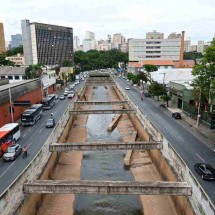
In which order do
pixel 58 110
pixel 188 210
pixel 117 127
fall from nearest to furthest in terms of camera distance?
pixel 188 210
pixel 117 127
pixel 58 110

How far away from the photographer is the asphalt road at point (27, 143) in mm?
35812

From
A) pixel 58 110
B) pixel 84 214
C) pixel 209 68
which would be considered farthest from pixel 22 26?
pixel 84 214

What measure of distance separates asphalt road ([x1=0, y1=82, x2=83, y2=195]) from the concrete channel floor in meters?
4.57

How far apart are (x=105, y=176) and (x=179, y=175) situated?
43.8ft

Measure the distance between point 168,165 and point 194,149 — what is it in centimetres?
935

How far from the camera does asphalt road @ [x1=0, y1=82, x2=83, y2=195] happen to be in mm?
35812

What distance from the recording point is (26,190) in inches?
1168

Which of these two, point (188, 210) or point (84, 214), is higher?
point (188, 210)

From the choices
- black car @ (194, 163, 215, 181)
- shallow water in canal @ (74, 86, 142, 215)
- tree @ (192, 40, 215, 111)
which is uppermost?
tree @ (192, 40, 215, 111)

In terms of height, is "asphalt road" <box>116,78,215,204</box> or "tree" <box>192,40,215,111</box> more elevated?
Result: "tree" <box>192,40,215,111</box>

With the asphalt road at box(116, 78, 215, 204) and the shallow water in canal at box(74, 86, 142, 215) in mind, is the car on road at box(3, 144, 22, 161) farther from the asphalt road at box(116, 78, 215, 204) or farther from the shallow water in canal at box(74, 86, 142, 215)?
the asphalt road at box(116, 78, 215, 204)

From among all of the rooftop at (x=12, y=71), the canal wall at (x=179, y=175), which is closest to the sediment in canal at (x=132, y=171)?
the canal wall at (x=179, y=175)

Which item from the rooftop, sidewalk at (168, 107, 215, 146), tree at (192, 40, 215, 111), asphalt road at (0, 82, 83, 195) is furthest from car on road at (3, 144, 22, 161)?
the rooftop

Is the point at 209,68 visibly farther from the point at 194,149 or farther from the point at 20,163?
the point at 20,163
